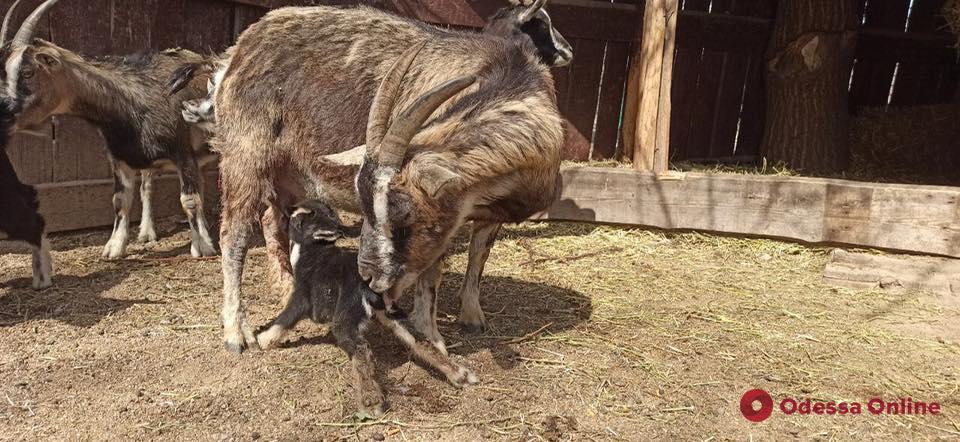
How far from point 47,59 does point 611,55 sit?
518 cm

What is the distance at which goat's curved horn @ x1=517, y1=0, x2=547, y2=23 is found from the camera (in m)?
6.42

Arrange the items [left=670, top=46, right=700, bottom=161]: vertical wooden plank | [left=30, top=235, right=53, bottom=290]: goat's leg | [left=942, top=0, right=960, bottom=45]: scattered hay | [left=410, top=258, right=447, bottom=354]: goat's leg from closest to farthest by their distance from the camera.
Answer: [left=410, top=258, right=447, bottom=354]: goat's leg, [left=30, top=235, right=53, bottom=290]: goat's leg, [left=942, top=0, right=960, bottom=45]: scattered hay, [left=670, top=46, right=700, bottom=161]: vertical wooden plank

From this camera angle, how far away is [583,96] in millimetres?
8211

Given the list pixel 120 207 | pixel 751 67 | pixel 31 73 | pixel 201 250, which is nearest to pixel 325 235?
pixel 201 250

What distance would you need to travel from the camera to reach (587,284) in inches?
219

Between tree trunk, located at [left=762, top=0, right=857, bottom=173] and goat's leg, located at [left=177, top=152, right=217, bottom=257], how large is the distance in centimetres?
599

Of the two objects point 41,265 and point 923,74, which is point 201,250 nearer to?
point 41,265

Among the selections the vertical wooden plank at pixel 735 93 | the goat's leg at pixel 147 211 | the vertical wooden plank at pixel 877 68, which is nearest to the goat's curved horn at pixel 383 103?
the goat's leg at pixel 147 211

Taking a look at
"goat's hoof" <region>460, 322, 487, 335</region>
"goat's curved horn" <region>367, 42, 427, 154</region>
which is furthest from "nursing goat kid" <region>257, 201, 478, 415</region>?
"goat's curved horn" <region>367, 42, 427, 154</region>

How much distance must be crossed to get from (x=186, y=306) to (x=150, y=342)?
0.65 meters

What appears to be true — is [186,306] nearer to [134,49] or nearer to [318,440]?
[318,440]

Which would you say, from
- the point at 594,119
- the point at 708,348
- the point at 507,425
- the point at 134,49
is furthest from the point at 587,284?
the point at 134,49

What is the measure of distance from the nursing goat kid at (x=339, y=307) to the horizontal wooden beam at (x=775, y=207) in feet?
9.74

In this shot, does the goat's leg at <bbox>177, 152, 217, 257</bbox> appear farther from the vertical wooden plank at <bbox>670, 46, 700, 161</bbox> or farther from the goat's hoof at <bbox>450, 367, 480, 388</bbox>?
the vertical wooden plank at <bbox>670, 46, 700, 161</bbox>
